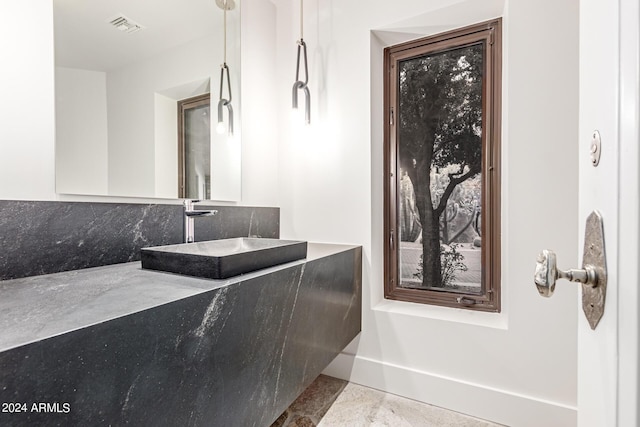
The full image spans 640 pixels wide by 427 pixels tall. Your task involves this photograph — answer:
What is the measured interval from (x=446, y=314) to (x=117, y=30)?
1.98 meters

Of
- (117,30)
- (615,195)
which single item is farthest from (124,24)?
(615,195)

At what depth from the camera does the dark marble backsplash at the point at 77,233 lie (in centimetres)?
95

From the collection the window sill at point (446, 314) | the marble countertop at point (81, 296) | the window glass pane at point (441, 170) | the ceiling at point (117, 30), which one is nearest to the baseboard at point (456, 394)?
the window sill at point (446, 314)

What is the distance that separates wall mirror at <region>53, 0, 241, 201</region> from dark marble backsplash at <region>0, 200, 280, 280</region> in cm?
10

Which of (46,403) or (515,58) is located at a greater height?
(515,58)

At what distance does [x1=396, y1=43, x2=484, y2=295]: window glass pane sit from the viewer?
174 centimetres

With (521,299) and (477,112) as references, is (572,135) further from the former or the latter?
(521,299)

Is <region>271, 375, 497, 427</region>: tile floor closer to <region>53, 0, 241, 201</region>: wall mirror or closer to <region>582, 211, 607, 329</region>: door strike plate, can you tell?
<region>53, 0, 241, 201</region>: wall mirror

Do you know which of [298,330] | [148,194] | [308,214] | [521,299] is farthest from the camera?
[308,214]

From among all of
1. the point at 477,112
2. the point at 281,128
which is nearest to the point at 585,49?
the point at 477,112

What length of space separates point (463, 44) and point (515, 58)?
1.12ft

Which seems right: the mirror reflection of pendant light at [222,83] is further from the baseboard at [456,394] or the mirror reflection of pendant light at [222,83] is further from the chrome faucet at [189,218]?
the baseboard at [456,394]

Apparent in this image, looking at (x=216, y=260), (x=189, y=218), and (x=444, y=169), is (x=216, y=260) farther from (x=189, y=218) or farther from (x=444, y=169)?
(x=444, y=169)

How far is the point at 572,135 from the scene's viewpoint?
1.39m
